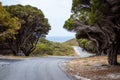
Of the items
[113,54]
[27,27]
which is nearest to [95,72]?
[113,54]

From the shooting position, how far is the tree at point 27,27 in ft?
191

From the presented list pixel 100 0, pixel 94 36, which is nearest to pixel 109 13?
pixel 100 0

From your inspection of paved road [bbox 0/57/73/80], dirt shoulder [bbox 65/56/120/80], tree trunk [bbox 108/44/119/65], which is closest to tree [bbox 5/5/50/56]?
paved road [bbox 0/57/73/80]

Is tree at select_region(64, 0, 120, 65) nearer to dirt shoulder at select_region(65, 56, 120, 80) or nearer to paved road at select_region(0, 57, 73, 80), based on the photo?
dirt shoulder at select_region(65, 56, 120, 80)

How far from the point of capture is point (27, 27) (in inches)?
2355

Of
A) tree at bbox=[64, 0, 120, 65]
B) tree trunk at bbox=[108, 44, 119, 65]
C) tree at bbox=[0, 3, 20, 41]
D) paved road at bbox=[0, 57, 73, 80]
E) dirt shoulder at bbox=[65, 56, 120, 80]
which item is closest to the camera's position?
tree at bbox=[64, 0, 120, 65]

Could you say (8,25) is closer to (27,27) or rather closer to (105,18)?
(27,27)

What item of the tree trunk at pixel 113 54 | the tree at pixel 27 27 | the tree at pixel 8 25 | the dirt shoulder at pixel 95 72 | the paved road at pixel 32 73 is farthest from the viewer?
the tree at pixel 27 27

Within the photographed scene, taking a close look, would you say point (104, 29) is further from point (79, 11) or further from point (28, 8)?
point (28, 8)

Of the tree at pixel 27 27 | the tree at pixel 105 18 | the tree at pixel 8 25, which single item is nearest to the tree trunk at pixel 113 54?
the tree at pixel 105 18

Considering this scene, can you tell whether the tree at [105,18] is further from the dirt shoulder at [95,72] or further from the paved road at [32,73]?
the paved road at [32,73]

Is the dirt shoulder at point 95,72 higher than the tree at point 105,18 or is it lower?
lower

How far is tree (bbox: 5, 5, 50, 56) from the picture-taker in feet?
191

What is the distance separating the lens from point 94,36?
5053 centimetres
